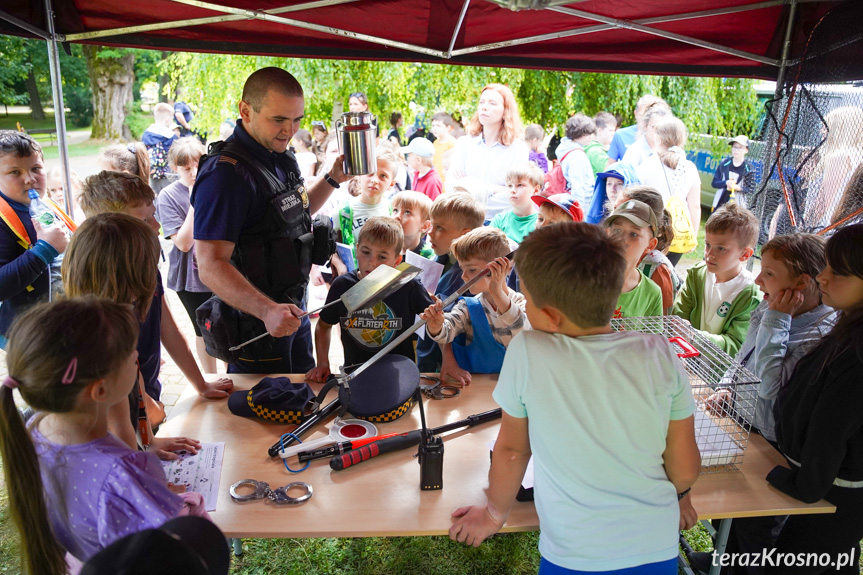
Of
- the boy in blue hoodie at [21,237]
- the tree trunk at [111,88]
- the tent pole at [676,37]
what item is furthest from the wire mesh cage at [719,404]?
the tree trunk at [111,88]

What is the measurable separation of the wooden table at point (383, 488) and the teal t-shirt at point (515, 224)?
2084 millimetres

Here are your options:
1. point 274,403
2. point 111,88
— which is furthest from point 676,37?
point 111,88

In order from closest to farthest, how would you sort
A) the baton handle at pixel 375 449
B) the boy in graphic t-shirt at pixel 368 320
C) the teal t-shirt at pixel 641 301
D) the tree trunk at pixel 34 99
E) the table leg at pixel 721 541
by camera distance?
the baton handle at pixel 375 449 < the table leg at pixel 721 541 < the boy in graphic t-shirt at pixel 368 320 < the teal t-shirt at pixel 641 301 < the tree trunk at pixel 34 99

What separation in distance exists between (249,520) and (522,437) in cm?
77

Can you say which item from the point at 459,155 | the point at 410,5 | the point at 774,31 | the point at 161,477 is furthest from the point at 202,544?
the point at 459,155

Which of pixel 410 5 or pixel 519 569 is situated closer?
pixel 519 569

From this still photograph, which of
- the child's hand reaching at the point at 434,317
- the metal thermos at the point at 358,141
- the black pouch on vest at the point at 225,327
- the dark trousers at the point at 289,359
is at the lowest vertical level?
the dark trousers at the point at 289,359

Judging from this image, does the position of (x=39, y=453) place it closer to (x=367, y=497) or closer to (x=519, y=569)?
(x=367, y=497)

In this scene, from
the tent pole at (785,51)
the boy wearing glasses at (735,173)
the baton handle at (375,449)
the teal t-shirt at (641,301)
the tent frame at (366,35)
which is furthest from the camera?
the boy wearing glasses at (735,173)

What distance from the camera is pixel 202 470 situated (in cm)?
191

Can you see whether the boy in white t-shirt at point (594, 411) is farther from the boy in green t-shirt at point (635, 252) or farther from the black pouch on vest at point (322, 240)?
the black pouch on vest at point (322, 240)

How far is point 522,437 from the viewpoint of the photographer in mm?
1609

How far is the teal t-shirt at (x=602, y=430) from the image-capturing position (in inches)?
58.5

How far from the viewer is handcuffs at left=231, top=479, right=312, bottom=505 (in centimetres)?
178
